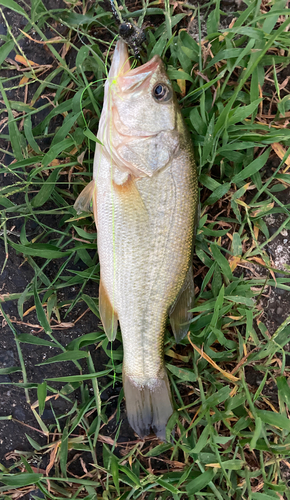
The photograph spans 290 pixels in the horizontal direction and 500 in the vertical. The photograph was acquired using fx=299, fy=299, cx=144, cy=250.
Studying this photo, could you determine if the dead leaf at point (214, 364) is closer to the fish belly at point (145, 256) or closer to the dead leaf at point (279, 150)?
the fish belly at point (145, 256)

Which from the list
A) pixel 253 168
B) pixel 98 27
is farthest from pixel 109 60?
pixel 253 168

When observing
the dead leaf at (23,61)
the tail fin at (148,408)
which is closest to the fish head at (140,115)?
the dead leaf at (23,61)

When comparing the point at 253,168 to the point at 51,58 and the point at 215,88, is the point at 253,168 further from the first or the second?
the point at 51,58

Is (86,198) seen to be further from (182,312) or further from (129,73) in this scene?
(182,312)

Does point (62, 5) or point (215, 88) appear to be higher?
point (62, 5)

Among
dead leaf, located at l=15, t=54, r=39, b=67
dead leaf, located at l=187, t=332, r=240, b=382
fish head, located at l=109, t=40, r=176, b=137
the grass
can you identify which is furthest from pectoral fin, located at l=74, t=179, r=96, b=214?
dead leaf, located at l=187, t=332, r=240, b=382

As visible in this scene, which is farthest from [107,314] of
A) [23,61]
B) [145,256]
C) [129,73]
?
[23,61]

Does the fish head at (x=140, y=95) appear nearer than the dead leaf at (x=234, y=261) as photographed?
Yes
